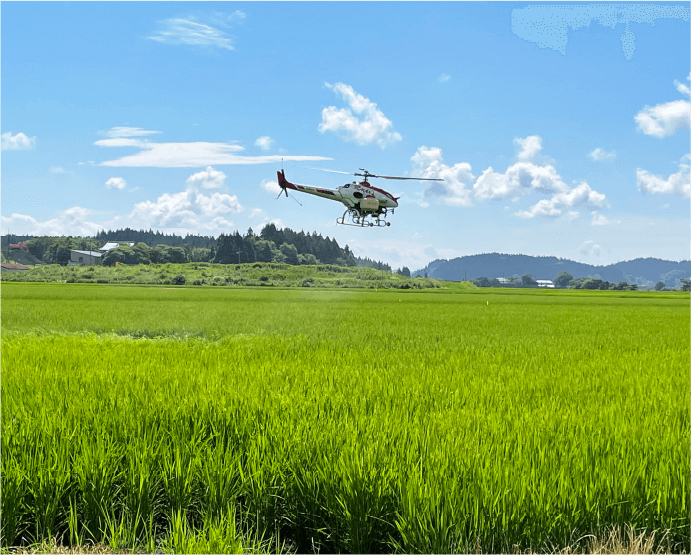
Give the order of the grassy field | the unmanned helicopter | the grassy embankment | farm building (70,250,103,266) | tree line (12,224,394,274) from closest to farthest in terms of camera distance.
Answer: the grassy field → the unmanned helicopter → the grassy embankment → tree line (12,224,394,274) → farm building (70,250,103,266)

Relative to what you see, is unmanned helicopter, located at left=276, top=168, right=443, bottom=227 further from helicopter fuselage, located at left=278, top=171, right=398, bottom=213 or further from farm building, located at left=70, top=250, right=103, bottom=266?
farm building, located at left=70, top=250, right=103, bottom=266

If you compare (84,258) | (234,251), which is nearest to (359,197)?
(234,251)

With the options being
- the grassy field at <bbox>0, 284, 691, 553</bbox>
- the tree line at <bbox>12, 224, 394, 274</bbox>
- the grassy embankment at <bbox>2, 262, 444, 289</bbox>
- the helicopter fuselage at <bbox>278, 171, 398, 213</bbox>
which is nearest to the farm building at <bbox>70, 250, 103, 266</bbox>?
the tree line at <bbox>12, 224, 394, 274</bbox>

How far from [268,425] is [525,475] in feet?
7.12

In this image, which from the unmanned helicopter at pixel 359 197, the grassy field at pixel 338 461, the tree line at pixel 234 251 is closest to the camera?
the grassy field at pixel 338 461

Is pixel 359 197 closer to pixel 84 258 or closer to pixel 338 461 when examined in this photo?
pixel 338 461

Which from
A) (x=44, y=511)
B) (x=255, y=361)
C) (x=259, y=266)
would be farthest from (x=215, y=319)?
(x=259, y=266)

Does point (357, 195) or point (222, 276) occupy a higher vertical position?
point (357, 195)

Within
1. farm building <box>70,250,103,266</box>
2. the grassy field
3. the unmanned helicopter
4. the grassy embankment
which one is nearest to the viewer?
the grassy field

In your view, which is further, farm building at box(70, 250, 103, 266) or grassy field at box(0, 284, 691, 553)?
farm building at box(70, 250, 103, 266)

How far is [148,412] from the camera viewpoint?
5180 millimetres

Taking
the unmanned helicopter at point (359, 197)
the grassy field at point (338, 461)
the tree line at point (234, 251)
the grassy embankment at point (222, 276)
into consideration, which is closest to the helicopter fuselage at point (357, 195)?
the unmanned helicopter at point (359, 197)

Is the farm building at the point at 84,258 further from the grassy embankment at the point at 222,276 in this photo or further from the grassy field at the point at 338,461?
the grassy field at the point at 338,461

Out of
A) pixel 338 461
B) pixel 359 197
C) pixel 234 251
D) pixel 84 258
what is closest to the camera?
→ pixel 338 461
